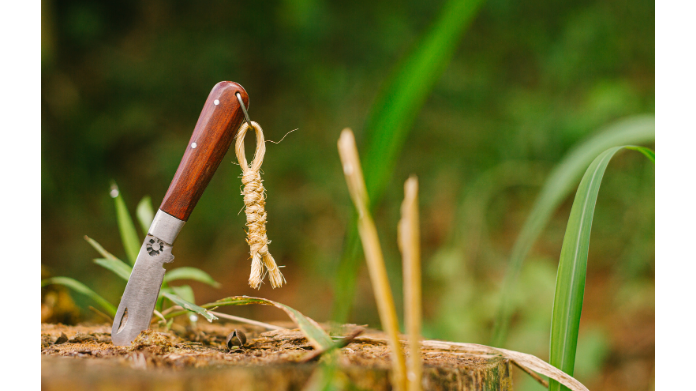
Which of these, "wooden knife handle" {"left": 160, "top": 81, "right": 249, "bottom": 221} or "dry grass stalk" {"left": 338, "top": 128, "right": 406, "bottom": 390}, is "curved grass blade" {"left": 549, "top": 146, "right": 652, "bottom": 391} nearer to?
"dry grass stalk" {"left": 338, "top": 128, "right": 406, "bottom": 390}

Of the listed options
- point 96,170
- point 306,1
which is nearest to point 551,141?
point 306,1

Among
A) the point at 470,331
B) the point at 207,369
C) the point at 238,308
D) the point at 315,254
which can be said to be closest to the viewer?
the point at 207,369

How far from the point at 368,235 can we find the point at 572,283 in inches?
7.2

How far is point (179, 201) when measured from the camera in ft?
1.06

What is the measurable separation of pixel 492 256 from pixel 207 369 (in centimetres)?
96

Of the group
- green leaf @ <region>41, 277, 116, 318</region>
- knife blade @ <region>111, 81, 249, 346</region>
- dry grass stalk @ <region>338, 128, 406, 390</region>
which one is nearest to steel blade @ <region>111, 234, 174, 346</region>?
knife blade @ <region>111, 81, 249, 346</region>

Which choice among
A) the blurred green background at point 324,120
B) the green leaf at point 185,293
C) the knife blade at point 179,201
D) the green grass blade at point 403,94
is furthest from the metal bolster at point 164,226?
the blurred green background at point 324,120

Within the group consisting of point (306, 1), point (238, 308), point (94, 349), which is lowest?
point (94, 349)

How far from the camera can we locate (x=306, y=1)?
4.07 feet

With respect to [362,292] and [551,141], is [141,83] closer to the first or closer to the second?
[362,292]

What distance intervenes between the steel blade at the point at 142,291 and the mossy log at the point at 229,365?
0.04 ft

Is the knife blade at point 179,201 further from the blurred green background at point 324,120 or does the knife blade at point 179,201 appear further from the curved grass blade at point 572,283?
the blurred green background at point 324,120

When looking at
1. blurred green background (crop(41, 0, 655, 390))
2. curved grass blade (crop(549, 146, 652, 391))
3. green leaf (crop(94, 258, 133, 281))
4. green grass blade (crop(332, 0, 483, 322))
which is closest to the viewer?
green grass blade (crop(332, 0, 483, 322))

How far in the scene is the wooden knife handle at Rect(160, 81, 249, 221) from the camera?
0.32 m
